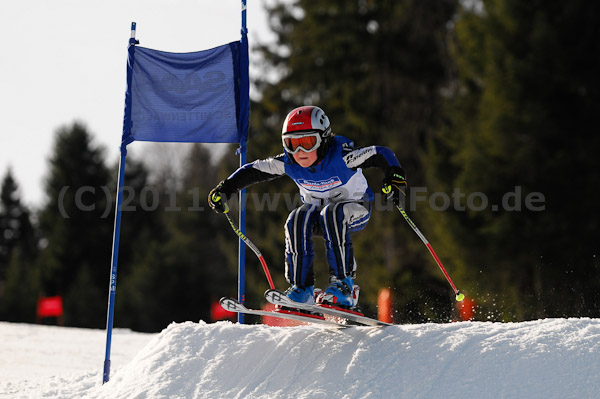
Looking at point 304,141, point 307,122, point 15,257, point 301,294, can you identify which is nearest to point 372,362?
point 301,294

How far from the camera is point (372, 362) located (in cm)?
458

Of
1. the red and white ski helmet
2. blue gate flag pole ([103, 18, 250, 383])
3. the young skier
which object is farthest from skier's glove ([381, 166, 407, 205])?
blue gate flag pole ([103, 18, 250, 383])

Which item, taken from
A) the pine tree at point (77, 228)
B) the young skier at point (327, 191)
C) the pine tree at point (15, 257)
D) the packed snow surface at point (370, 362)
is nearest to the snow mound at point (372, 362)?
the packed snow surface at point (370, 362)

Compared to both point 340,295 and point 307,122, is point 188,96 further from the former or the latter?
point 340,295

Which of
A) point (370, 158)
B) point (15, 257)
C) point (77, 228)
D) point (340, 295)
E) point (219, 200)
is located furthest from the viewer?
point (15, 257)

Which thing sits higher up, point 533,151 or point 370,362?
point 533,151

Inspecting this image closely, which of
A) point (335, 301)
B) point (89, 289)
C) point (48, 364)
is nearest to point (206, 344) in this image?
point (335, 301)

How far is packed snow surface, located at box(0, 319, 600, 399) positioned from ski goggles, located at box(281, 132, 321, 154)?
1395 millimetres

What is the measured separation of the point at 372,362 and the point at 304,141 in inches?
67.5

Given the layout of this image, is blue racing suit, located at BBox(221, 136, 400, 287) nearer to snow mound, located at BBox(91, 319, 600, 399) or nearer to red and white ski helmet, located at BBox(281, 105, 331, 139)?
red and white ski helmet, located at BBox(281, 105, 331, 139)

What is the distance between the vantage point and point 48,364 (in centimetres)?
843

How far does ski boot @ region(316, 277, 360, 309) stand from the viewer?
4934 millimetres

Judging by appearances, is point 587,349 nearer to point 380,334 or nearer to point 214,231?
point 380,334

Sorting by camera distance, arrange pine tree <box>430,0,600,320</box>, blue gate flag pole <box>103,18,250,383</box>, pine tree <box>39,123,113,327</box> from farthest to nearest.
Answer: pine tree <box>39,123,113,327</box> → pine tree <box>430,0,600,320</box> → blue gate flag pole <box>103,18,250,383</box>
